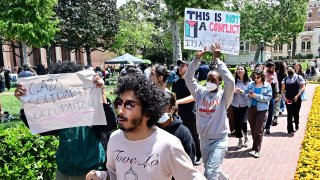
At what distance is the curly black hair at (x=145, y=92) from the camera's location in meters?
2.22

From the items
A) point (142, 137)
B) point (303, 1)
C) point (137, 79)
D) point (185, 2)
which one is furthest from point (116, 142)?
point (303, 1)

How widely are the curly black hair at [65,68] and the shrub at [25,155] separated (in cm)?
143

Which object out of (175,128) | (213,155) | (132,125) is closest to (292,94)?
(213,155)

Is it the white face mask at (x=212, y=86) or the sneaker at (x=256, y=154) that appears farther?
the sneaker at (x=256, y=154)

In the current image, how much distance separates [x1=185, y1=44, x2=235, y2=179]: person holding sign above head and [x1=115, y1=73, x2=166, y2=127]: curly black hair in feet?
7.35

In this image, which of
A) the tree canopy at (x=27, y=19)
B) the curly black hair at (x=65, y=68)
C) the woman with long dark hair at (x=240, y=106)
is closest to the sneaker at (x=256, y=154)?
the woman with long dark hair at (x=240, y=106)

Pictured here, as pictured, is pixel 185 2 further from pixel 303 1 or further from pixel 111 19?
pixel 303 1

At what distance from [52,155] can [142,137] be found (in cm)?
266

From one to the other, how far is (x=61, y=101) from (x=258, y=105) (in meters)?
4.72

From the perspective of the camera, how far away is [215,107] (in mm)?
4605

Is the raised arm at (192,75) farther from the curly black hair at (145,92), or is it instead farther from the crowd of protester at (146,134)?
the curly black hair at (145,92)

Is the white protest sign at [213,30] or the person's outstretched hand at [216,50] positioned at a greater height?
the white protest sign at [213,30]

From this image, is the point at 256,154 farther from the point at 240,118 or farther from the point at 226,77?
the point at 226,77

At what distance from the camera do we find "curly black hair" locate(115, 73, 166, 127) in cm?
222
